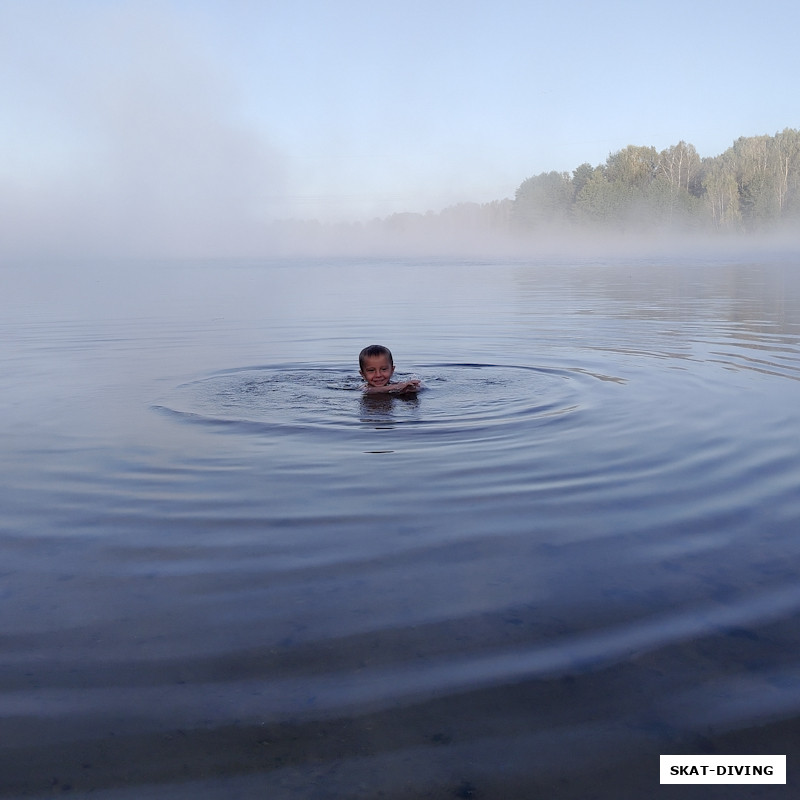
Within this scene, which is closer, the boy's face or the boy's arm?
the boy's arm

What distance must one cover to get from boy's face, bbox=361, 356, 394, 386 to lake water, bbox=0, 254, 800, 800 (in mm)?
453

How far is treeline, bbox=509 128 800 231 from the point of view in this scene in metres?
110

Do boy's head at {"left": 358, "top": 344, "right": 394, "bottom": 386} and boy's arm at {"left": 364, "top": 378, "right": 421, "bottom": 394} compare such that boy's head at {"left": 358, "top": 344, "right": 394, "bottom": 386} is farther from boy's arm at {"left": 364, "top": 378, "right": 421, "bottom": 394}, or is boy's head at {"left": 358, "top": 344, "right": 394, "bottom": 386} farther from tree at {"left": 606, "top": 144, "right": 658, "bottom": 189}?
tree at {"left": 606, "top": 144, "right": 658, "bottom": 189}

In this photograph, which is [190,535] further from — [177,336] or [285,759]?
[177,336]

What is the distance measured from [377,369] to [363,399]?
657 millimetres

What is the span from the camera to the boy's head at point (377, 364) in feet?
32.3

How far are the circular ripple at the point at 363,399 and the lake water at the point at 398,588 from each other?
0.24ft

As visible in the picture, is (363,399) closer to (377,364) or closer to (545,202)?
(377,364)

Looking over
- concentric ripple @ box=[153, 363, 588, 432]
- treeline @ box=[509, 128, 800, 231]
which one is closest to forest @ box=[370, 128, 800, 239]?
treeline @ box=[509, 128, 800, 231]

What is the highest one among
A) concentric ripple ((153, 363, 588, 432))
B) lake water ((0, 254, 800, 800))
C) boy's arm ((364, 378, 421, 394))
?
boy's arm ((364, 378, 421, 394))

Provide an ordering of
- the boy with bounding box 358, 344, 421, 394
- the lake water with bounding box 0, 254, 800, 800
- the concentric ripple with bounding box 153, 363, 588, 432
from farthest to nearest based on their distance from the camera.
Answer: the boy with bounding box 358, 344, 421, 394 → the concentric ripple with bounding box 153, 363, 588, 432 → the lake water with bounding box 0, 254, 800, 800

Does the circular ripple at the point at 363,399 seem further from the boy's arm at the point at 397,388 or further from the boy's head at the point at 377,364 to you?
Answer: the boy's head at the point at 377,364

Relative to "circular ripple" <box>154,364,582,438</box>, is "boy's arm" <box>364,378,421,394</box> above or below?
above

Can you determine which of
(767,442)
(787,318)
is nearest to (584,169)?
(787,318)
